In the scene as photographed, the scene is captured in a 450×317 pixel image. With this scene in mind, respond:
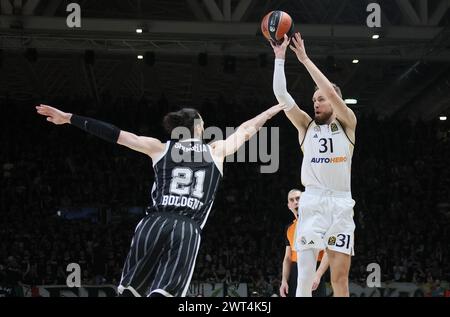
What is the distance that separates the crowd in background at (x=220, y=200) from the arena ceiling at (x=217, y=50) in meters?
1.93

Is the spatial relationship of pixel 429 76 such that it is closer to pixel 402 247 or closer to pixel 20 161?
pixel 402 247

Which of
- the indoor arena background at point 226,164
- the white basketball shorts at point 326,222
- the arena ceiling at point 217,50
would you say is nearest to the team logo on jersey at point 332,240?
the white basketball shorts at point 326,222

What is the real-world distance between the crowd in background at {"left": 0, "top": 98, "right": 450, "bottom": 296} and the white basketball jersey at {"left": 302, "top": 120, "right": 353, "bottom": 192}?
9.30 meters

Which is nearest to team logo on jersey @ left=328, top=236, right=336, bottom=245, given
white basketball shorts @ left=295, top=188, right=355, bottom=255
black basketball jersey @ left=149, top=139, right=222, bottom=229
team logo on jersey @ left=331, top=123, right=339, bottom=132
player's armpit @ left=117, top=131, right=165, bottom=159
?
white basketball shorts @ left=295, top=188, right=355, bottom=255

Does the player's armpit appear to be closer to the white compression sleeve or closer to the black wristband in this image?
the black wristband

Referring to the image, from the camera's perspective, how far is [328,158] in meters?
6.93

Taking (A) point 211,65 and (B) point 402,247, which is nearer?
(B) point 402,247

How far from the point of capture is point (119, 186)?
19.7 m

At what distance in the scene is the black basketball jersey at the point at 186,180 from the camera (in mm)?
5941

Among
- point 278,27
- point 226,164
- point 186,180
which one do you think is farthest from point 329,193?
point 226,164

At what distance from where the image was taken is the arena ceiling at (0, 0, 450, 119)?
16.6 m
